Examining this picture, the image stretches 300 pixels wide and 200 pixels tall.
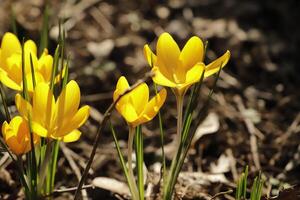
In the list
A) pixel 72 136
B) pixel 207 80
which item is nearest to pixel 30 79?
pixel 72 136

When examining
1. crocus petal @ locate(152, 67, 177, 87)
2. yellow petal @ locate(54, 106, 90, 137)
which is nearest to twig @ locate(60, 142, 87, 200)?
yellow petal @ locate(54, 106, 90, 137)

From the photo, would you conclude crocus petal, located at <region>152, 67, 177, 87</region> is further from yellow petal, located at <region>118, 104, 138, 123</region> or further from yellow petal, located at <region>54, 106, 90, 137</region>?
yellow petal, located at <region>54, 106, 90, 137</region>

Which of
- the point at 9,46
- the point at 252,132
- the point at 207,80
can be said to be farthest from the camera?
the point at 207,80

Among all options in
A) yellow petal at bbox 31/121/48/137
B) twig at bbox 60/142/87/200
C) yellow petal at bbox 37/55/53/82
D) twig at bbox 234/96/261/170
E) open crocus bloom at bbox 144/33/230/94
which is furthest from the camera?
twig at bbox 234/96/261/170

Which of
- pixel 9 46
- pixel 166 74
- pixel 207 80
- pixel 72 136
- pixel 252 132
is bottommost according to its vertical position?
pixel 252 132

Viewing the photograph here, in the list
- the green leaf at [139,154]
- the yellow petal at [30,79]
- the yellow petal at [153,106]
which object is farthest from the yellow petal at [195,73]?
the yellow petal at [30,79]

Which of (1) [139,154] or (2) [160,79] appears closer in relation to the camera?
(2) [160,79]

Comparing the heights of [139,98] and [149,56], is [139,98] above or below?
below

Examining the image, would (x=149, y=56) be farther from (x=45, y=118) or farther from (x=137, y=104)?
(x=45, y=118)

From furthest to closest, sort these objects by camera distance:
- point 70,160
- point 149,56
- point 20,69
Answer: point 70,160, point 20,69, point 149,56
